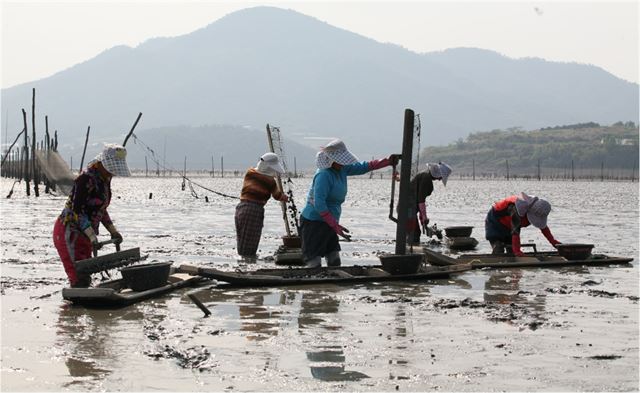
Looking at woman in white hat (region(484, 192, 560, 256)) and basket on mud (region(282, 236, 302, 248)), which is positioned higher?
woman in white hat (region(484, 192, 560, 256))

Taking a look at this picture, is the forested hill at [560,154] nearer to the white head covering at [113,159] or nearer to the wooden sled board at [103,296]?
the wooden sled board at [103,296]

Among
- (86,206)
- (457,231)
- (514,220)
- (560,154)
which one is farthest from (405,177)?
(560,154)

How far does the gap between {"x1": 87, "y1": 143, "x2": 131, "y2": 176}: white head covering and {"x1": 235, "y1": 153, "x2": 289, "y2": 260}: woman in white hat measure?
364cm

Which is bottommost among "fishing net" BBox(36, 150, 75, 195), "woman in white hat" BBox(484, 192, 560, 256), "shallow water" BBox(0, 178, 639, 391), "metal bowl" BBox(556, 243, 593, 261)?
"shallow water" BBox(0, 178, 639, 391)

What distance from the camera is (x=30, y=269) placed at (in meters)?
12.3

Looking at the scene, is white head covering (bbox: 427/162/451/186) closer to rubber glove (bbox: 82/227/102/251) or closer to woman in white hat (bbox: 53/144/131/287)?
woman in white hat (bbox: 53/144/131/287)

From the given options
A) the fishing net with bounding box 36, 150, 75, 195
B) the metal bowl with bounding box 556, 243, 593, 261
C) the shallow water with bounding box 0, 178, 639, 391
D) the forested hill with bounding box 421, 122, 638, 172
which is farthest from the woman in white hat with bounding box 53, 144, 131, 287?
the forested hill with bounding box 421, 122, 638, 172

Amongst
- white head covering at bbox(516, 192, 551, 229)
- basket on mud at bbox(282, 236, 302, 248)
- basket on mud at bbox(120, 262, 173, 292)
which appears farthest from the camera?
basket on mud at bbox(282, 236, 302, 248)

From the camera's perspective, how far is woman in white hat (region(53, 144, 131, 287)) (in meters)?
8.82

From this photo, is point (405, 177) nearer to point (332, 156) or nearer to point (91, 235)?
point (332, 156)

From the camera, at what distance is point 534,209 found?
12.0m

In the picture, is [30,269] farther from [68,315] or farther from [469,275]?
[469,275]

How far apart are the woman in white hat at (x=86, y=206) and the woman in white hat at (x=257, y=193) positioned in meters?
3.67

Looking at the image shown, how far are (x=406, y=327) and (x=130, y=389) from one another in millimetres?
2927
